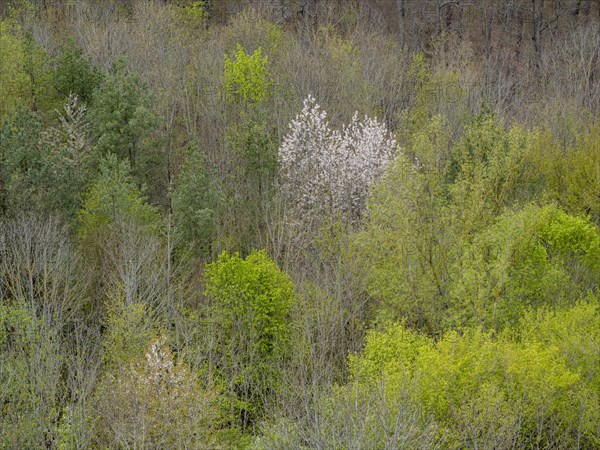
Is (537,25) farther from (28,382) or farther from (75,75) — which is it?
(28,382)

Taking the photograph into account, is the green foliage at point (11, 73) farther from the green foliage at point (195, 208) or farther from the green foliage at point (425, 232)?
the green foliage at point (425, 232)

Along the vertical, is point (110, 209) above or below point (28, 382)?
above

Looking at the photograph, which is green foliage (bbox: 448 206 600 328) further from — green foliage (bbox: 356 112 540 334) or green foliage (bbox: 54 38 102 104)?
green foliage (bbox: 54 38 102 104)

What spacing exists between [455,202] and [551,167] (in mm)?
9116

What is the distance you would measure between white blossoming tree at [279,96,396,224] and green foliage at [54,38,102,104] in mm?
10187

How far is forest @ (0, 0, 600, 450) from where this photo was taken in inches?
891

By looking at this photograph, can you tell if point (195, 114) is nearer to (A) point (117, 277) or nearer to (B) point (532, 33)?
(A) point (117, 277)

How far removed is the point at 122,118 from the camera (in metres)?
34.2

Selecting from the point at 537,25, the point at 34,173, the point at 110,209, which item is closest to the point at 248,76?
the point at 110,209

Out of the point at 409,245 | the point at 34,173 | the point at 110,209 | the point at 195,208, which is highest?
the point at 34,173

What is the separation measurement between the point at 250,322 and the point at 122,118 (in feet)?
39.2

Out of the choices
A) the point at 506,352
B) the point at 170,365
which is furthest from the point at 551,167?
the point at 170,365

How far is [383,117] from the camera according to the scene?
42.1 meters

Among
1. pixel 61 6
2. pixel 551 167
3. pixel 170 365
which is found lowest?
pixel 170 365
